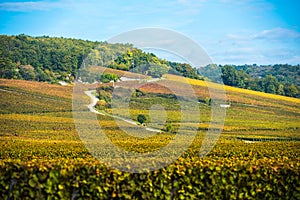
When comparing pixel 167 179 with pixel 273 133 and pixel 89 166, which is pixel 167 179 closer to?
pixel 89 166

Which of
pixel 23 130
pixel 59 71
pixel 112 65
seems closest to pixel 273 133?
pixel 23 130

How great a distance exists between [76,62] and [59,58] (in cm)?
404

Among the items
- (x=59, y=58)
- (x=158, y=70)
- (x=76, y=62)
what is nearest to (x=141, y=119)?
(x=158, y=70)

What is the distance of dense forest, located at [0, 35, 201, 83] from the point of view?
80.3 meters

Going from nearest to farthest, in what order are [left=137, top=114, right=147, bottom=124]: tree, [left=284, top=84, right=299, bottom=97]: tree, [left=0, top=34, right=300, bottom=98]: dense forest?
1. [left=137, top=114, right=147, bottom=124]: tree
2. [left=0, top=34, right=300, bottom=98]: dense forest
3. [left=284, top=84, right=299, bottom=97]: tree

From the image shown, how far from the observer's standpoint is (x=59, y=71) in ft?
340

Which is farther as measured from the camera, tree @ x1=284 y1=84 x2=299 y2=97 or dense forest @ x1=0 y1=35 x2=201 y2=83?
tree @ x1=284 y1=84 x2=299 y2=97

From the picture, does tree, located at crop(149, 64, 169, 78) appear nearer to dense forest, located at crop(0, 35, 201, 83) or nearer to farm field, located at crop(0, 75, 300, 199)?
dense forest, located at crop(0, 35, 201, 83)

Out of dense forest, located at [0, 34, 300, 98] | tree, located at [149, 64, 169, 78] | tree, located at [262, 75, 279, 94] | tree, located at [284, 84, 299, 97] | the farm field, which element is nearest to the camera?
the farm field

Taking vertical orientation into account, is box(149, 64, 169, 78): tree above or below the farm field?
above

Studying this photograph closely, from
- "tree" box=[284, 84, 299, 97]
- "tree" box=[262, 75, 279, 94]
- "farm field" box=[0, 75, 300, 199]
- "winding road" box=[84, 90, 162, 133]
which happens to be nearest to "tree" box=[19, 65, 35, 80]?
"winding road" box=[84, 90, 162, 133]

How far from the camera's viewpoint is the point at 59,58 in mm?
107188

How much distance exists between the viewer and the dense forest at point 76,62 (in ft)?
262

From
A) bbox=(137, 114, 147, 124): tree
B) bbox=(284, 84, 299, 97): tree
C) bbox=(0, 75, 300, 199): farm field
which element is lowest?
bbox=(137, 114, 147, 124): tree
